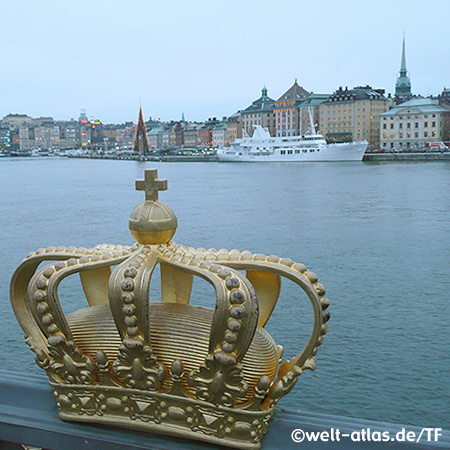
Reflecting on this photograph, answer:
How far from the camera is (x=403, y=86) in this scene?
96562 millimetres

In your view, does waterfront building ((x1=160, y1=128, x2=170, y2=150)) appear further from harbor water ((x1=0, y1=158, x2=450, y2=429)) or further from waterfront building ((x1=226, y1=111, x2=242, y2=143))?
harbor water ((x1=0, y1=158, x2=450, y2=429))

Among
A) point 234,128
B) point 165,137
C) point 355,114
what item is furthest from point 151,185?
point 165,137

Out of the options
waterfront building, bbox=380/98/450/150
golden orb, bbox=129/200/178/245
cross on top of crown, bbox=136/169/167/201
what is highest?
waterfront building, bbox=380/98/450/150

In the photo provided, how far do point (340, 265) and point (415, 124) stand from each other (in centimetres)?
7150

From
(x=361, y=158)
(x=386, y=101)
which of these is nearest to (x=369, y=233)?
(x=361, y=158)

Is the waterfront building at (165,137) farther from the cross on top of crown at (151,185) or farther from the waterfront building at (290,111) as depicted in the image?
the cross on top of crown at (151,185)

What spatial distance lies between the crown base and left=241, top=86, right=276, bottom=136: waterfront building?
96336 millimetres

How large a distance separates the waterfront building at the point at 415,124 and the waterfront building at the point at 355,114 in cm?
308

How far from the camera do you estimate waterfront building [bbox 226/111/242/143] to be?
10369cm

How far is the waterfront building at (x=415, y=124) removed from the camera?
75625 millimetres

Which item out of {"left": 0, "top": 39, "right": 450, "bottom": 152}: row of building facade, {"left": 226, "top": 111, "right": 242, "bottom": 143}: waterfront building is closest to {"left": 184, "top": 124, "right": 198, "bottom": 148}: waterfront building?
{"left": 0, "top": 39, "right": 450, "bottom": 152}: row of building facade

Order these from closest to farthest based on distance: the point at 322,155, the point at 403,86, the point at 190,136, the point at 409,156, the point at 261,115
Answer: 1. the point at 409,156
2. the point at 322,155
3. the point at 403,86
4. the point at 261,115
5. the point at 190,136

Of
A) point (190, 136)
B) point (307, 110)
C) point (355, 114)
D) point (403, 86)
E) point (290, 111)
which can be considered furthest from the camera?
point (190, 136)

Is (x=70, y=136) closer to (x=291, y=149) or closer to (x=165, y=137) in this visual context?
(x=165, y=137)
